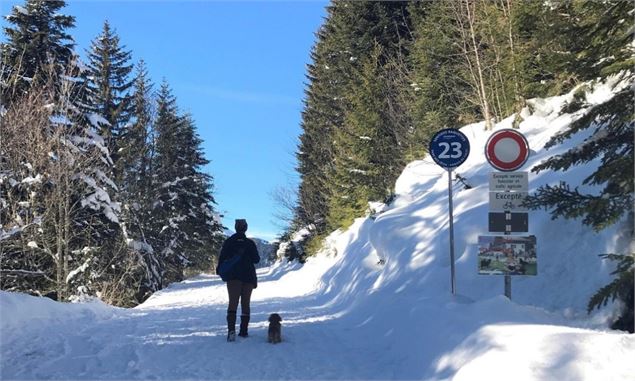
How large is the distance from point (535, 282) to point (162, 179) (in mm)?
30638

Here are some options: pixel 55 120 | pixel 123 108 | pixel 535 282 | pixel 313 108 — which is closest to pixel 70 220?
pixel 55 120

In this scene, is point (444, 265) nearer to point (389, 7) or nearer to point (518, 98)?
A: point (518, 98)

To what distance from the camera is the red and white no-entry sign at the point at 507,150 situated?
777 centimetres

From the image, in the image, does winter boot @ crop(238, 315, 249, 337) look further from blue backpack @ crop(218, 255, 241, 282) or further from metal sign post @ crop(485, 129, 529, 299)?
metal sign post @ crop(485, 129, 529, 299)

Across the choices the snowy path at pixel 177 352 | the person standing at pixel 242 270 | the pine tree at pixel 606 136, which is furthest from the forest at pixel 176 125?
the person standing at pixel 242 270

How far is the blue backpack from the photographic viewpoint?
9.16 meters

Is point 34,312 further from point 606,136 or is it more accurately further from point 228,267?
point 606,136

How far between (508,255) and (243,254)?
13.6 feet

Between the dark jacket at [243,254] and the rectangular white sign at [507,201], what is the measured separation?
12.7 ft

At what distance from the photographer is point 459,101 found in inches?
1044

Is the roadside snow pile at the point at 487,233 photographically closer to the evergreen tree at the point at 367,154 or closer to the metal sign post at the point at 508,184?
the metal sign post at the point at 508,184

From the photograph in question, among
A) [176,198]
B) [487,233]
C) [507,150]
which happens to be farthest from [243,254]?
[176,198]

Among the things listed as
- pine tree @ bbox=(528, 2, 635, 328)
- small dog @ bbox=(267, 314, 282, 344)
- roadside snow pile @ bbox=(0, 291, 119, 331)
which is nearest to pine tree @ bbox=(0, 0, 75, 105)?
roadside snow pile @ bbox=(0, 291, 119, 331)

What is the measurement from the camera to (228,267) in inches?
361
